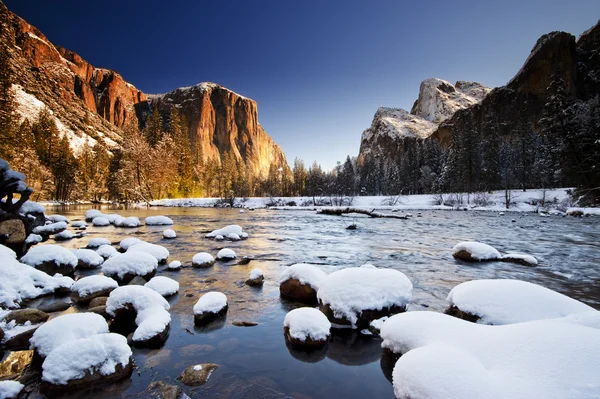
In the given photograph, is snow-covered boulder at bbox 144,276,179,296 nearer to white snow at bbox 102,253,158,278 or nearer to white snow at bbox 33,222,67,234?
white snow at bbox 102,253,158,278

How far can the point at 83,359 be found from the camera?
313cm

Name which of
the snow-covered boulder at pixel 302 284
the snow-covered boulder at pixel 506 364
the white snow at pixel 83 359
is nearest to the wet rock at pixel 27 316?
the white snow at pixel 83 359

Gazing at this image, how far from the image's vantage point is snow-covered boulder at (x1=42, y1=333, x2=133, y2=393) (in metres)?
3.00

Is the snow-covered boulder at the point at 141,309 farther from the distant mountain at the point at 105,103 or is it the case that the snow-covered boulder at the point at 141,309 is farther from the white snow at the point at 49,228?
the distant mountain at the point at 105,103

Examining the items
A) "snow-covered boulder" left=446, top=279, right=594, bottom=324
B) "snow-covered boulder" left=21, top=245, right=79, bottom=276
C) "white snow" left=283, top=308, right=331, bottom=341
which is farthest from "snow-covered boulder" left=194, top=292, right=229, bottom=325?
"snow-covered boulder" left=21, top=245, right=79, bottom=276

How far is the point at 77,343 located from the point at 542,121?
3470 centimetres

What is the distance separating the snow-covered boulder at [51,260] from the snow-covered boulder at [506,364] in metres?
8.37

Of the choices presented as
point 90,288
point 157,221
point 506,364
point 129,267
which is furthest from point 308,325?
point 157,221

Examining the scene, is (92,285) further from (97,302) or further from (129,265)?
(129,265)

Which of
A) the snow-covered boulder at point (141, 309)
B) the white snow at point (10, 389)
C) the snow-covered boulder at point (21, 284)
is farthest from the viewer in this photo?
the snow-covered boulder at point (21, 284)

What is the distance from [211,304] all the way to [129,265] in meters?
3.18

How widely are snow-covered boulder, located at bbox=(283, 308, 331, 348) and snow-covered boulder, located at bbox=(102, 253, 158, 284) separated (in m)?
4.47

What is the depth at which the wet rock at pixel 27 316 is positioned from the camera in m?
4.43

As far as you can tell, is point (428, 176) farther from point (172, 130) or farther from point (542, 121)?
point (172, 130)
